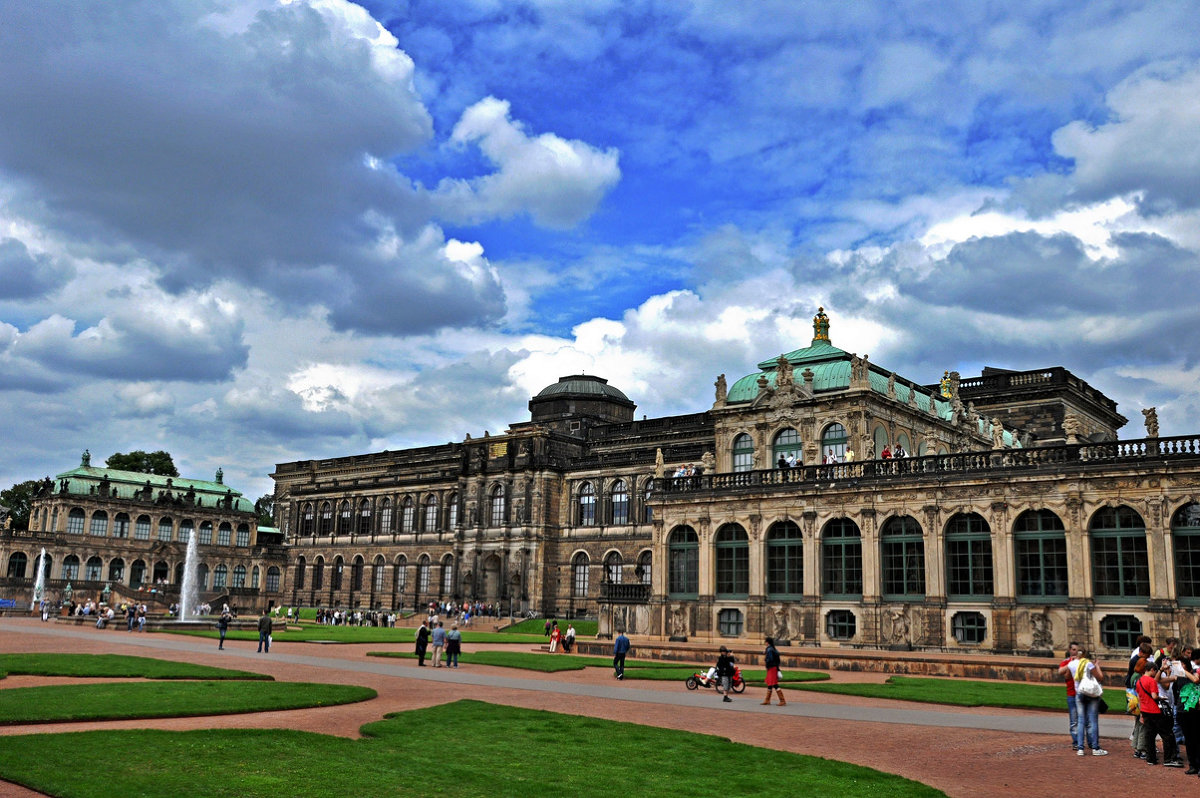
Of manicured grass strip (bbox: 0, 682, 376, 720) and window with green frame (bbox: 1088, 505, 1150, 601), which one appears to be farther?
window with green frame (bbox: 1088, 505, 1150, 601)

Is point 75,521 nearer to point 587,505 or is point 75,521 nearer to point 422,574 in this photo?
point 422,574

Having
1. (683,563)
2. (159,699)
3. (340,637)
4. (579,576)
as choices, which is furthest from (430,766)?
(579,576)

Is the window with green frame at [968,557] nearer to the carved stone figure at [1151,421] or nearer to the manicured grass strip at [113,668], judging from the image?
the carved stone figure at [1151,421]

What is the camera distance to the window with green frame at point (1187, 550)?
37344mm

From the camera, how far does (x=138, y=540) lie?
10531 cm

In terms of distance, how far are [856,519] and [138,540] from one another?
278ft

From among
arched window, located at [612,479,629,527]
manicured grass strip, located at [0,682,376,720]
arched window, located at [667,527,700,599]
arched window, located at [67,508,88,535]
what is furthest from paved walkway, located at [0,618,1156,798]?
arched window, located at [67,508,88,535]

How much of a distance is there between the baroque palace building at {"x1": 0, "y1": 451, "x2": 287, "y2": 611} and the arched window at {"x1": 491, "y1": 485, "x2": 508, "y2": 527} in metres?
24.4

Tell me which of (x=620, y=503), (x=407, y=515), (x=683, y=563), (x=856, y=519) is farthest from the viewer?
(x=407, y=515)

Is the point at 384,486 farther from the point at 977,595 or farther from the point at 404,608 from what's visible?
the point at 977,595

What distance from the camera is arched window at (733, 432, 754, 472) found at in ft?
184

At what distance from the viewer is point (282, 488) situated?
117m

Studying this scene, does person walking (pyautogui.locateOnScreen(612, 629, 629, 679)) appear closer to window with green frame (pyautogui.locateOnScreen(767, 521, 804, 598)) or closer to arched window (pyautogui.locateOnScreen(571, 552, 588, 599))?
window with green frame (pyautogui.locateOnScreen(767, 521, 804, 598))

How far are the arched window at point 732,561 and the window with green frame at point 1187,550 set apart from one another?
710 inches
